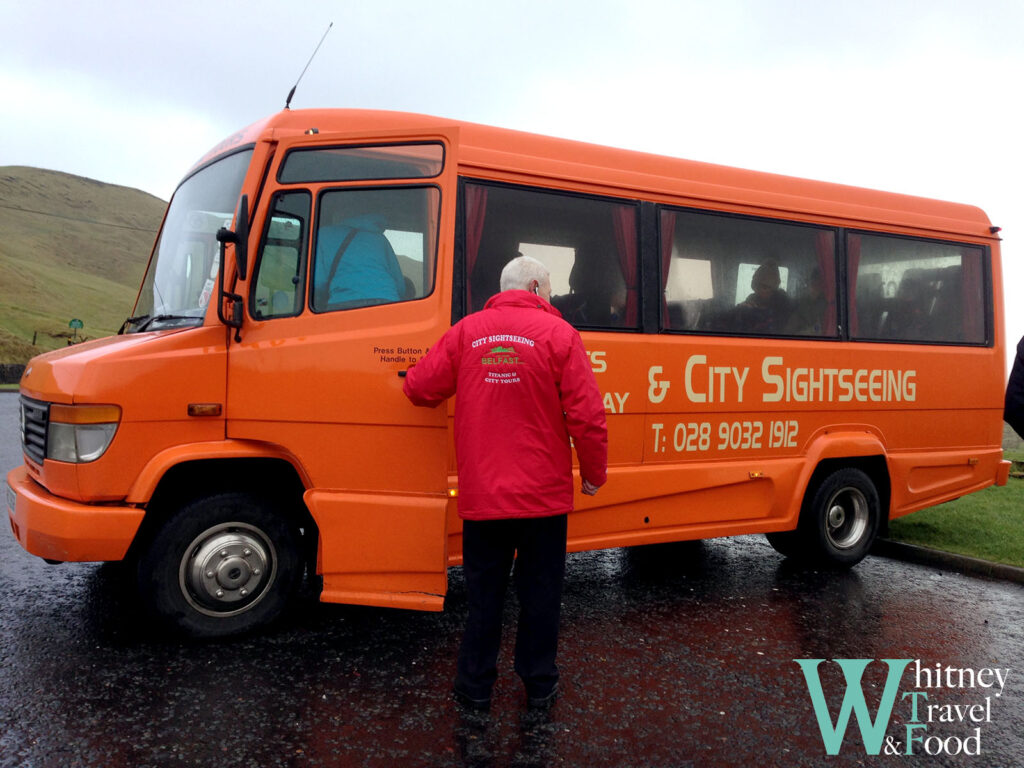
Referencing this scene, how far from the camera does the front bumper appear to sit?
424cm

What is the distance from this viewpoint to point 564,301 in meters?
5.46

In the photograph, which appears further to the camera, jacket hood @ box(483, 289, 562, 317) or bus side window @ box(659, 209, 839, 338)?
bus side window @ box(659, 209, 839, 338)

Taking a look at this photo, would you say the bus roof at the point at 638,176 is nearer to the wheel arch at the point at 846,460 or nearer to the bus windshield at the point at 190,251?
the bus windshield at the point at 190,251

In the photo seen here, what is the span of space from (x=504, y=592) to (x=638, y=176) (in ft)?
10.4

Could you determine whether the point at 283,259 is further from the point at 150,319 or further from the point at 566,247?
the point at 566,247

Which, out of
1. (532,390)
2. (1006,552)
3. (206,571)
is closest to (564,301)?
(532,390)

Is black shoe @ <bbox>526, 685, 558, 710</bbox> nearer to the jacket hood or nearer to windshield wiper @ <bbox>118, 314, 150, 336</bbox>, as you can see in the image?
the jacket hood

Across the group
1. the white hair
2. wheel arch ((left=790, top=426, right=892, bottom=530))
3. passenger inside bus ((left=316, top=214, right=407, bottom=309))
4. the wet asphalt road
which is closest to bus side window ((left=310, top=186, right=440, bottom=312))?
passenger inside bus ((left=316, top=214, right=407, bottom=309))

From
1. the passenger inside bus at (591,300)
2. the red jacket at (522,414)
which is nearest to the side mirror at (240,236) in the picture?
the red jacket at (522,414)

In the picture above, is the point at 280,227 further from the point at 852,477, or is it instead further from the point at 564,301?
the point at 852,477

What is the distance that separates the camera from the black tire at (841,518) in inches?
263

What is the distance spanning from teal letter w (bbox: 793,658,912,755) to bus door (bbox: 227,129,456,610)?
1972mm

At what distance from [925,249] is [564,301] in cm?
360

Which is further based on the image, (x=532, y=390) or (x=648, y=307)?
(x=648, y=307)
